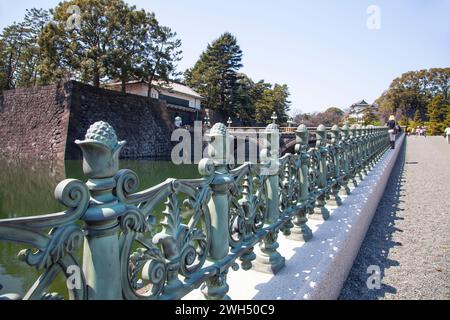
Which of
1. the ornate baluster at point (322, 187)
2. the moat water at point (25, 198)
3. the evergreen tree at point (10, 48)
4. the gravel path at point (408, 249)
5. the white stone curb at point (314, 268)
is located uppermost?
the evergreen tree at point (10, 48)

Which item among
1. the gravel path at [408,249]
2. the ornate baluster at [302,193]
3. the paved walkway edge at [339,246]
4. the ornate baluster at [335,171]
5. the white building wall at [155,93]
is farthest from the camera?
the white building wall at [155,93]

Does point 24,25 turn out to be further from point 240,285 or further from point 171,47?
point 240,285

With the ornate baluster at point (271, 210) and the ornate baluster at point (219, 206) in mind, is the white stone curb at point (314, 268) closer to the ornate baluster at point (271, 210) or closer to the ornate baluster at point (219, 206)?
the ornate baluster at point (271, 210)

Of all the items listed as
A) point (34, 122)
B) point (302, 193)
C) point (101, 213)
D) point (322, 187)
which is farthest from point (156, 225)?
point (34, 122)

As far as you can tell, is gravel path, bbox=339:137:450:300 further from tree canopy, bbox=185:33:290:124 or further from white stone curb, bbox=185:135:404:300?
tree canopy, bbox=185:33:290:124

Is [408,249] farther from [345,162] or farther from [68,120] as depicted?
[68,120]

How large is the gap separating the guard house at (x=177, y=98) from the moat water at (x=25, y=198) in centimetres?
Result: 1470

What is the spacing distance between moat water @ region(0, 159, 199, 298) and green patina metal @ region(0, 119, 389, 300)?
0.28 metres

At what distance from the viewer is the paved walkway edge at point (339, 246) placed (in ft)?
7.34

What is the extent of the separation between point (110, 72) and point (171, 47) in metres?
5.93

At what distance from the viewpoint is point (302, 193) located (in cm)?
302

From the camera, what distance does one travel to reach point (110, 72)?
836 inches

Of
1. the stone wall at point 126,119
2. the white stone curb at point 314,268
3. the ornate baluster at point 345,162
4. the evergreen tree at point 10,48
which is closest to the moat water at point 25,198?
the white stone curb at point 314,268
